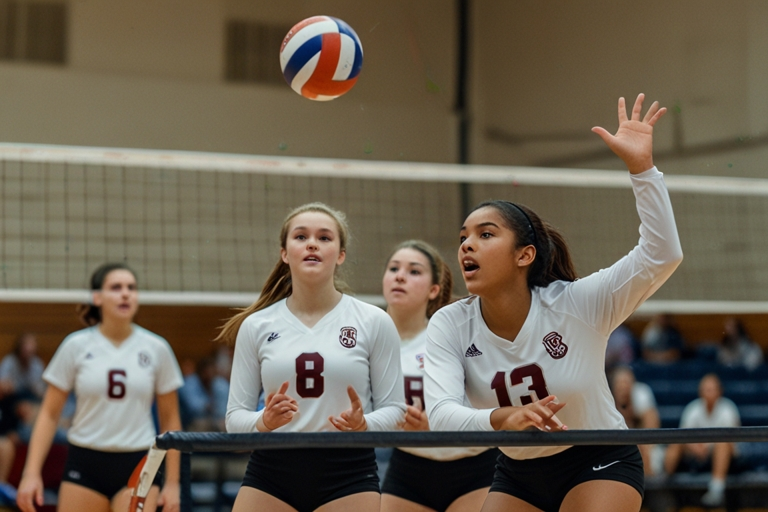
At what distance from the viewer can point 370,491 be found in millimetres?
3512

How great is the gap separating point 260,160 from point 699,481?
5611 mm

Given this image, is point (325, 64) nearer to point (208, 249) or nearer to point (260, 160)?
point (260, 160)

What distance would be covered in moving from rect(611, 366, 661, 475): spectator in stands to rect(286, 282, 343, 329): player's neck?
260 inches

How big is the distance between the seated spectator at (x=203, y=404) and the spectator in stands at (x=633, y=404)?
167 inches

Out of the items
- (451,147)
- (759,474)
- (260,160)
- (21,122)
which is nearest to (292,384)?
(260,160)

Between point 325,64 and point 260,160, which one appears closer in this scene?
point 325,64

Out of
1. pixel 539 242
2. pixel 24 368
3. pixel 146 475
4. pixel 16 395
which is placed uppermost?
pixel 539 242

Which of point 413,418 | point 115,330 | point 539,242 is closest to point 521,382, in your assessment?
point 539,242

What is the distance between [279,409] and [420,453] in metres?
1.40

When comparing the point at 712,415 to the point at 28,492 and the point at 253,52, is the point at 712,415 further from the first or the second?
the point at 253,52

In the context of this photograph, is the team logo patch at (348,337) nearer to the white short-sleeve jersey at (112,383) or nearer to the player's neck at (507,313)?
the player's neck at (507,313)

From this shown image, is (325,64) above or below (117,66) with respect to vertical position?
below

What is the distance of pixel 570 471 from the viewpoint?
3.26 metres

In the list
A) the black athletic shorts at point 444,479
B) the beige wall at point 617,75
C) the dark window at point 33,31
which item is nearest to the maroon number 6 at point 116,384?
the black athletic shorts at point 444,479
